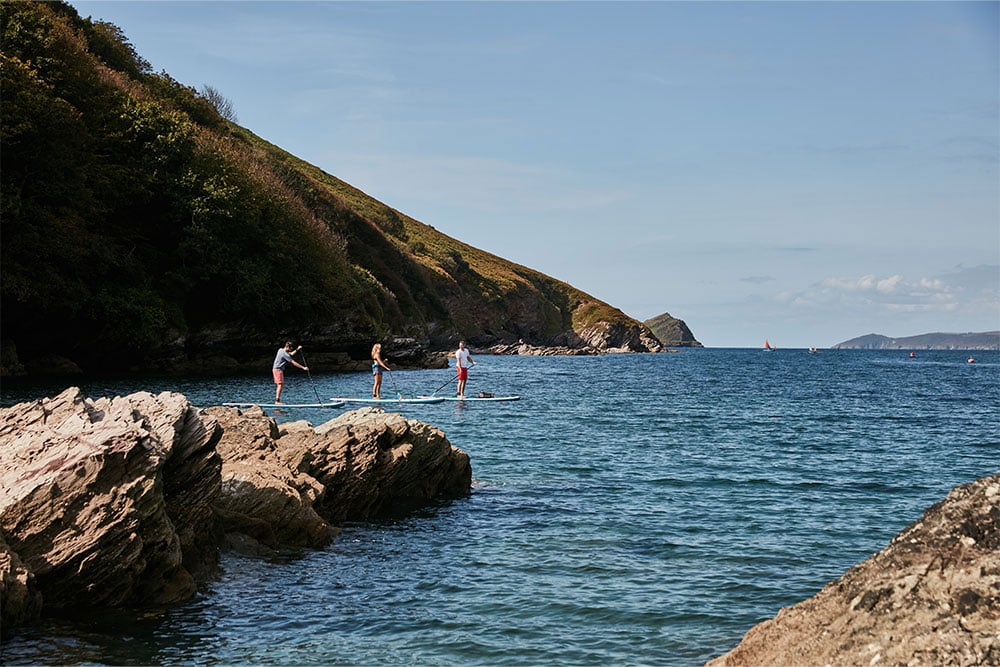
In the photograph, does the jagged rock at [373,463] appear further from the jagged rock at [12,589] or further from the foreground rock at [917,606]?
the foreground rock at [917,606]

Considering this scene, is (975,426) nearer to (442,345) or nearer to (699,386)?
(699,386)

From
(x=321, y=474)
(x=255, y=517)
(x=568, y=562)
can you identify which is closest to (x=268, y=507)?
(x=255, y=517)

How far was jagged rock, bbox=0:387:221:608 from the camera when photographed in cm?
888

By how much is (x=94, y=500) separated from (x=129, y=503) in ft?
1.19

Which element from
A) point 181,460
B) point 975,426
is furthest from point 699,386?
point 181,460

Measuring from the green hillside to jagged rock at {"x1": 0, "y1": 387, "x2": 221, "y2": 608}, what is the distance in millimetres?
34430

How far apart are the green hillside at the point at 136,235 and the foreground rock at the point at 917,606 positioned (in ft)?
137

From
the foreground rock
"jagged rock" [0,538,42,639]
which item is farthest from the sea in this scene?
the foreground rock

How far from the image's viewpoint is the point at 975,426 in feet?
123

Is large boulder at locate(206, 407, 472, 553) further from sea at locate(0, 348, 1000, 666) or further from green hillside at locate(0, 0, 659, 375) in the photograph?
green hillside at locate(0, 0, 659, 375)

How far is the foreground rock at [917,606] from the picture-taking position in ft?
16.9

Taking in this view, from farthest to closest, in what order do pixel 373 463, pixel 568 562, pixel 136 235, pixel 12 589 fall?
pixel 136 235 < pixel 373 463 < pixel 568 562 < pixel 12 589

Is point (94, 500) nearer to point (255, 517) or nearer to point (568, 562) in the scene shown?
point (255, 517)

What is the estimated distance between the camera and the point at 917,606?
17.8ft
